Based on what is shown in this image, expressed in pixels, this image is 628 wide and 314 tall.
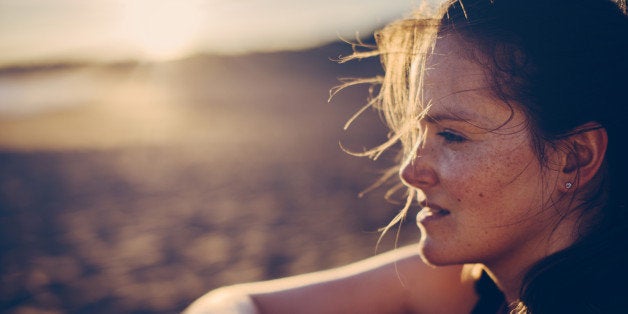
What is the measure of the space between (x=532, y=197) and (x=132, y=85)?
34472mm

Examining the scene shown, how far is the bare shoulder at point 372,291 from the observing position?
209 centimetres

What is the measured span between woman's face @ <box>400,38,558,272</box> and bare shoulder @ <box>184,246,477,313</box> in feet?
1.22

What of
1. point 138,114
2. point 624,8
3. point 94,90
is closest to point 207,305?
point 624,8

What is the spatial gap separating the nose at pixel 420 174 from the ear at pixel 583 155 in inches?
14.4

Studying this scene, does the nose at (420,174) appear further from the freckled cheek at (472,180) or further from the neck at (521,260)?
the neck at (521,260)

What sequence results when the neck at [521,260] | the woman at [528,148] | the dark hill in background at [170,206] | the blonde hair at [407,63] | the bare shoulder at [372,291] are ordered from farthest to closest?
the dark hill in background at [170,206] → the bare shoulder at [372,291] → the blonde hair at [407,63] → the neck at [521,260] → the woman at [528,148]

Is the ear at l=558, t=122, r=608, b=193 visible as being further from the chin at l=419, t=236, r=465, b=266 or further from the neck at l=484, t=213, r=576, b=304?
the chin at l=419, t=236, r=465, b=266

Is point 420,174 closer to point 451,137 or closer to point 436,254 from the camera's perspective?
point 451,137

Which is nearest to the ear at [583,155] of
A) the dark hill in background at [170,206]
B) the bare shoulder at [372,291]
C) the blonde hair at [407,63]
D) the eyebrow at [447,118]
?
the eyebrow at [447,118]

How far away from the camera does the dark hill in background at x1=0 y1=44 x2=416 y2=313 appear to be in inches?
190

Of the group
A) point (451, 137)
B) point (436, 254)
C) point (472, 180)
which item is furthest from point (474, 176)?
point (436, 254)

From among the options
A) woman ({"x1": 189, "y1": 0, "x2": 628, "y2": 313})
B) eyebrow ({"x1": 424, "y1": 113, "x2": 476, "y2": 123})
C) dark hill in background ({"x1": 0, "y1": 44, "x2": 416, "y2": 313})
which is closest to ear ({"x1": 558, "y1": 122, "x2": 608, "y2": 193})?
woman ({"x1": 189, "y1": 0, "x2": 628, "y2": 313})

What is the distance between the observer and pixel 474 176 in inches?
64.4

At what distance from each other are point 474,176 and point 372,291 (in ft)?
2.34
